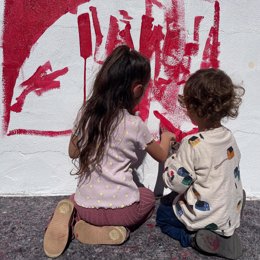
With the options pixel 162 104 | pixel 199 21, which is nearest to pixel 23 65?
pixel 162 104

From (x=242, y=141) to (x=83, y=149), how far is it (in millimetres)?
1129

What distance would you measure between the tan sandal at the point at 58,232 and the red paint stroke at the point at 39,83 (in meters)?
0.71

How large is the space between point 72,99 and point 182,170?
87cm

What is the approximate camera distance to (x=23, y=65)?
2.33 metres

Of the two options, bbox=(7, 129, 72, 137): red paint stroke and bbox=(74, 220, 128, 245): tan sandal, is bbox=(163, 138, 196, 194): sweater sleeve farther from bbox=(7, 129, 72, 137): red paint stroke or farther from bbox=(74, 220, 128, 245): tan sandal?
bbox=(7, 129, 72, 137): red paint stroke

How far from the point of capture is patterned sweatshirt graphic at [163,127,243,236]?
6.32 ft

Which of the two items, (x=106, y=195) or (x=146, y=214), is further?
(x=146, y=214)

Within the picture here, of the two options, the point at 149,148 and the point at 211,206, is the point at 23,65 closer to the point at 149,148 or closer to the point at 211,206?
the point at 149,148

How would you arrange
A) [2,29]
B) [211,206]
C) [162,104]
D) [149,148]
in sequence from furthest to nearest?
[162,104]
[2,29]
[149,148]
[211,206]

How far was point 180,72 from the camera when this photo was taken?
2.41 m

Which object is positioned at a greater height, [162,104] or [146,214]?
[162,104]

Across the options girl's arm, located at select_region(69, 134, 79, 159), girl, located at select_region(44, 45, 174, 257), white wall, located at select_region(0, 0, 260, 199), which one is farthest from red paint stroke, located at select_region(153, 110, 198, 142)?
girl's arm, located at select_region(69, 134, 79, 159)

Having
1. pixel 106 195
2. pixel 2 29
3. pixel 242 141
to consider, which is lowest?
pixel 106 195

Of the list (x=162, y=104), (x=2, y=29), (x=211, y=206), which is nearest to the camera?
(x=211, y=206)
